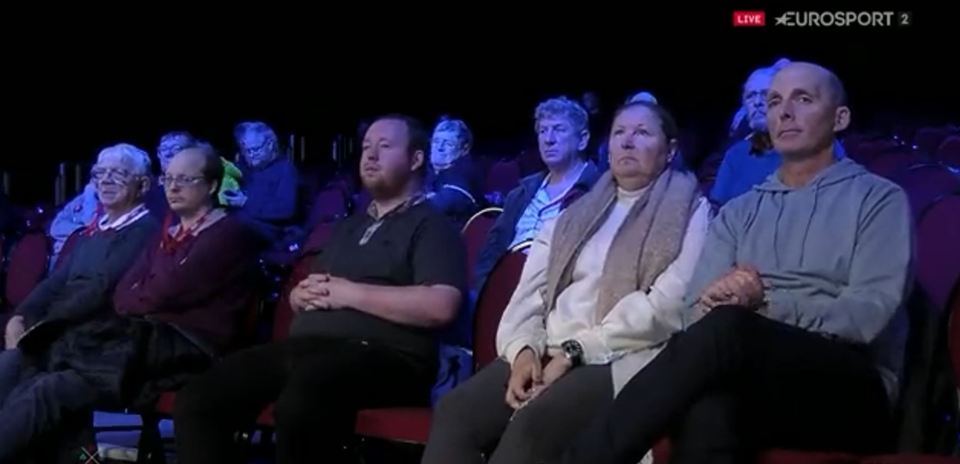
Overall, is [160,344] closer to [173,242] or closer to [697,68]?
[173,242]

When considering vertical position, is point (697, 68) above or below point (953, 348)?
above

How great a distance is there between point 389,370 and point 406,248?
0.34 meters

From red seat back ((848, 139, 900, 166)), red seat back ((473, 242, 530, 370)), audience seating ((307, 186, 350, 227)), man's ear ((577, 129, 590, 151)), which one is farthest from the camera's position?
audience seating ((307, 186, 350, 227))

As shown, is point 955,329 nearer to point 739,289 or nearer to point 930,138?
point 739,289

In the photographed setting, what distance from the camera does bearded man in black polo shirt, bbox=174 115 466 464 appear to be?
326 centimetres

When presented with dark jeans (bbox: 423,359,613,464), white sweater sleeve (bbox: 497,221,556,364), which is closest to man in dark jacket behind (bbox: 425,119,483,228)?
white sweater sleeve (bbox: 497,221,556,364)

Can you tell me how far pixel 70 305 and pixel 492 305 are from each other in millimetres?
1465

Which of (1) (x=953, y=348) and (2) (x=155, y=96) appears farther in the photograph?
(2) (x=155, y=96)

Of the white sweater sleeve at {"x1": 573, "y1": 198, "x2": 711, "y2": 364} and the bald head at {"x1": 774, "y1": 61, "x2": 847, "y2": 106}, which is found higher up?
the bald head at {"x1": 774, "y1": 61, "x2": 847, "y2": 106}

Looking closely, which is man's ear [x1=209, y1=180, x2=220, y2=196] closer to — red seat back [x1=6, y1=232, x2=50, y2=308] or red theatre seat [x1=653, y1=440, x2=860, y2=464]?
red seat back [x1=6, y1=232, x2=50, y2=308]

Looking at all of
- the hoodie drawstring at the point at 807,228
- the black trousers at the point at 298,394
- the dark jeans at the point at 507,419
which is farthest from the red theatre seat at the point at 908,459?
the black trousers at the point at 298,394

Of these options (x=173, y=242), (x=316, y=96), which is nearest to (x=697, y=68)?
(x=316, y=96)

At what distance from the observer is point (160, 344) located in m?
3.84

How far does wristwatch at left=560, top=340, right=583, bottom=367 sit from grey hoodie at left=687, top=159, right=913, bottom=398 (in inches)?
9.5
